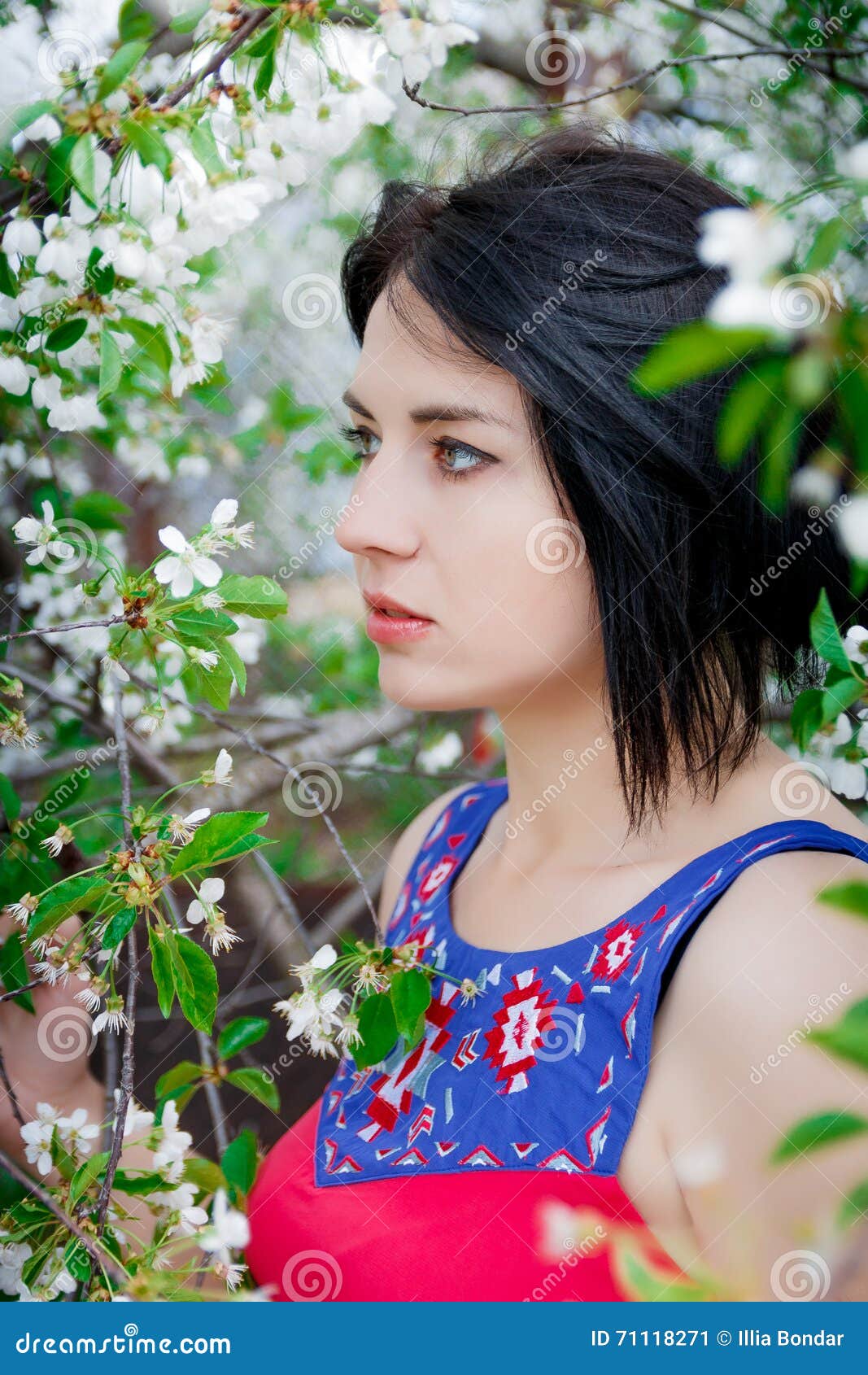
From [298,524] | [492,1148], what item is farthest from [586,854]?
[298,524]

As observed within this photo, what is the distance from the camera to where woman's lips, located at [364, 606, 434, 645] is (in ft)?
3.47

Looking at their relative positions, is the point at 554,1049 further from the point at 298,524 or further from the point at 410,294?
the point at 298,524

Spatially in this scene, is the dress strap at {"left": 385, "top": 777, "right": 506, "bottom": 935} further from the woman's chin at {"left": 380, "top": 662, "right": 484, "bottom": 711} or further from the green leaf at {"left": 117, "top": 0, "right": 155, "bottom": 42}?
the green leaf at {"left": 117, "top": 0, "right": 155, "bottom": 42}

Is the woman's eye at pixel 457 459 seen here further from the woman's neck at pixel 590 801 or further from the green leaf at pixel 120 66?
the green leaf at pixel 120 66

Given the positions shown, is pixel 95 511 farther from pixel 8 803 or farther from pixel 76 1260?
pixel 76 1260

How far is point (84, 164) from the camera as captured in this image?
2.74 ft

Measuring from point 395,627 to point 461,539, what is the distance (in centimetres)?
12

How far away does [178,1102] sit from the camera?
1.07m

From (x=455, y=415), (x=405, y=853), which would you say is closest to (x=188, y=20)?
(x=455, y=415)

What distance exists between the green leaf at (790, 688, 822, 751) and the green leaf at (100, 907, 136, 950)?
55 cm

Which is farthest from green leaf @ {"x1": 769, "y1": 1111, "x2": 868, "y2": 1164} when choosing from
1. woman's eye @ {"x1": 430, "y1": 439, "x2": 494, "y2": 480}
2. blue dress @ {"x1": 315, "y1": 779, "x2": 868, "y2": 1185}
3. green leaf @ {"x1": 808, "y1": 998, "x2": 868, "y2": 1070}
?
woman's eye @ {"x1": 430, "y1": 439, "x2": 494, "y2": 480}

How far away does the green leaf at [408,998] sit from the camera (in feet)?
3.11

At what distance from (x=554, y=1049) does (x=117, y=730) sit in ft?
1.70

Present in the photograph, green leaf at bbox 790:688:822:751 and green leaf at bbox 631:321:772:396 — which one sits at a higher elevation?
green leaf at bbox 631:321:772:396
